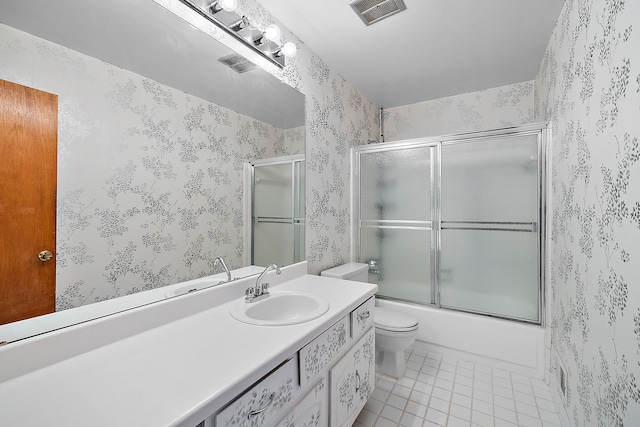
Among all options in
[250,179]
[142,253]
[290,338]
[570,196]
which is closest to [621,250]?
[570,196]

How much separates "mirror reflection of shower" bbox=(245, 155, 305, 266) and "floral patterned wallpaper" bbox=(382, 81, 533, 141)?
5.29ft

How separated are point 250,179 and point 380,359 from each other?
152cm

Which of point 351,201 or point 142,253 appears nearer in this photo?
point 142,253

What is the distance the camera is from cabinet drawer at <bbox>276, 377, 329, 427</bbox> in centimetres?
92

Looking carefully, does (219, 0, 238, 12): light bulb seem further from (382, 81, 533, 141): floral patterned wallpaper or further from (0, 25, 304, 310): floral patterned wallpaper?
(382, 81, 533, 141): floral patterned wallpaper

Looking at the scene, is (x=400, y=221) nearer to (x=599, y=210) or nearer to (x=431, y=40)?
(x=431, y=40)

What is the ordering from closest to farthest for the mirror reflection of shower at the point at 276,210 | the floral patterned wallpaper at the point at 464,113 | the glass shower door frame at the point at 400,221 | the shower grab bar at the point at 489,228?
1. the mirror reflection of shower at the point at 276,210
2. the shower grab bar at the point at 489,228
3. the glass shower door frame at the point at 400,221
4. the floral patterned wallpaper at the point at 464,113

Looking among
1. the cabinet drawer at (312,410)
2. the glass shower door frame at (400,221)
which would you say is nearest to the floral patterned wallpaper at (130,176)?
the cabinet drawer at (312,410)

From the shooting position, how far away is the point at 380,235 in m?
2.54

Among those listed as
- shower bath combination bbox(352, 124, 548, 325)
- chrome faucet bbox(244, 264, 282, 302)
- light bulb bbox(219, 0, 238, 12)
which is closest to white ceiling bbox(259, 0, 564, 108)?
light bulb bbox(219, 0, 238, 12)

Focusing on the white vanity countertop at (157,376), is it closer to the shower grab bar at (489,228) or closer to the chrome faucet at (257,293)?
the chrome faucet at (257,293)

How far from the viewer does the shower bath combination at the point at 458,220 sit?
196cm

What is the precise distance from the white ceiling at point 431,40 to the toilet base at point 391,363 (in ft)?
6.88

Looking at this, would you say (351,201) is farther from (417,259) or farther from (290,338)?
(290,338)
